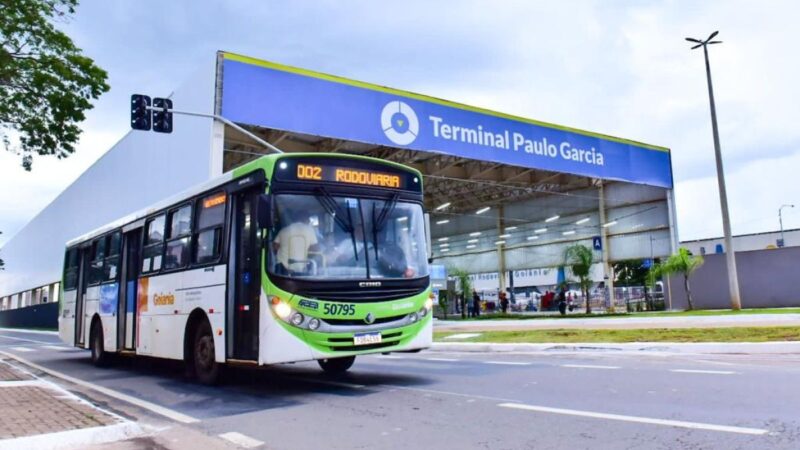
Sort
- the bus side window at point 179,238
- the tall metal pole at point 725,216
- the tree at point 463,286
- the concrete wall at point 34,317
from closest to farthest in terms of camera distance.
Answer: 1. the bus side window at point 179,238
2. the tall metal pole at point 725,216
3. the tree at point 463,286
4. the concrete wall at point 34,317

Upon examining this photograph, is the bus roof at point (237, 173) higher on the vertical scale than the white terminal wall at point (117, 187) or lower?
lower

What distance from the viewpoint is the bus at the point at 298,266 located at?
8.36 meters

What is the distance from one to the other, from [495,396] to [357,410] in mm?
1745

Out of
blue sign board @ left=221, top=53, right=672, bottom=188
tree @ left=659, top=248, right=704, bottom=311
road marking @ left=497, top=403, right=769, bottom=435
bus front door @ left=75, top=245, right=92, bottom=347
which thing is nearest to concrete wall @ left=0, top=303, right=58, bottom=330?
blue sign board @ left=221, top=53, right=672, bottom=188

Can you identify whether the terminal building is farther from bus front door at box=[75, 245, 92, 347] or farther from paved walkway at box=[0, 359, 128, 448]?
paved walkway at box=[0, 359, 128, 448]

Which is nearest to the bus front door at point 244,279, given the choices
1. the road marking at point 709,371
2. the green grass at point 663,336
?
the road marking at point 709,371

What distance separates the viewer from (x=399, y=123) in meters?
26.1

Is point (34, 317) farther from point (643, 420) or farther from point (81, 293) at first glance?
point (643, 420)

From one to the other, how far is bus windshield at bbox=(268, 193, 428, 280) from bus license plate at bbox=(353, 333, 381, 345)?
0.78 metres

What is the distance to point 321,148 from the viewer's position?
28109 millimetres

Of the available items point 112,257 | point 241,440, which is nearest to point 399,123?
point 112,257

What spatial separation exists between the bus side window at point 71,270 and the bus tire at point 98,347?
219 centimetres

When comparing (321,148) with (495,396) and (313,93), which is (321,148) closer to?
(313,93)

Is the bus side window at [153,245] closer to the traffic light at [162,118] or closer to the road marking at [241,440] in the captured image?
the road marking at [241,440]
